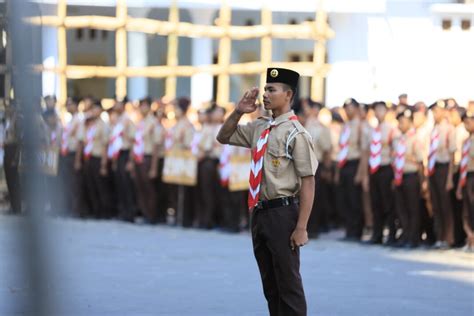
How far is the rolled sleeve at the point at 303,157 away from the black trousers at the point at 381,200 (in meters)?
8.04

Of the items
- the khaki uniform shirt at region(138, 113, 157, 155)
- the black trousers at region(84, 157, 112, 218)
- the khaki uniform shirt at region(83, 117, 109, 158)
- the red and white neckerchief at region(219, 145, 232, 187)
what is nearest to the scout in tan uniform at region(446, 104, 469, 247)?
the red and white neckerchief at region(219, 145, 232, 187)

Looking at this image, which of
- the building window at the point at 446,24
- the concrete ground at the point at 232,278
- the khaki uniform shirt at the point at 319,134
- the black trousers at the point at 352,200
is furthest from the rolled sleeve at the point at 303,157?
the building window at the point at 446,24

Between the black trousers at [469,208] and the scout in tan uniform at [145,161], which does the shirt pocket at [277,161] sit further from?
the scout in tan uniform at [145,161]

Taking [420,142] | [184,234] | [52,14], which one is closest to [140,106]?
[184,234]

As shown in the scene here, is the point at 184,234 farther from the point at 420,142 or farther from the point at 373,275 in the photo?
the point at 373,275

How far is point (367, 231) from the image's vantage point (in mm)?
16312

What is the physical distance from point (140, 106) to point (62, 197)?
14.8 m

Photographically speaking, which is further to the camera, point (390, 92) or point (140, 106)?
point (390, 92)

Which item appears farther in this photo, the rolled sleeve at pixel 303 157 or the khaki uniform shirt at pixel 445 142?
the khaki uniform shirt at pixel 445 142

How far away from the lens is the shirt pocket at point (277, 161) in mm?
6480

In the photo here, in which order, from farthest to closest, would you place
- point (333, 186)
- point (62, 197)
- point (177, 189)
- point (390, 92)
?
point (390, 92) → point (177, 189) → point (333, 186) → point (62, 197)

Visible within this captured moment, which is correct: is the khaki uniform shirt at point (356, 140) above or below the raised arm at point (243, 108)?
below

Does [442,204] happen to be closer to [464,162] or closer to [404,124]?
[464,162]

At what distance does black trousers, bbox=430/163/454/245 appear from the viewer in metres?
13.9
